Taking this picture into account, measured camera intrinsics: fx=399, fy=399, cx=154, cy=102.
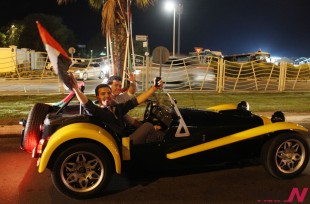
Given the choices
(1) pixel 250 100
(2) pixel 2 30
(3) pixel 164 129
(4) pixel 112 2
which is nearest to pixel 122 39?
(4) pixel 112 2

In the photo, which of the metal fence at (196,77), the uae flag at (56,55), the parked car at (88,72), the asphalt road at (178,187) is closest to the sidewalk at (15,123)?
the asphalt road at (178,187)

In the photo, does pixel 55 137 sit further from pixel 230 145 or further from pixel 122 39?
pixel 122 39

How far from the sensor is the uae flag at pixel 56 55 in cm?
A: 416

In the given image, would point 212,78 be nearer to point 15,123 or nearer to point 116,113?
point 15,123

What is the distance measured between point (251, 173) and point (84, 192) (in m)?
2.37

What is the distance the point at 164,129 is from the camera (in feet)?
17.4

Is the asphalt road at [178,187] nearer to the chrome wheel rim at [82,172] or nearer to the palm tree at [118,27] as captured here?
the chrome wheel rim at [82,172]

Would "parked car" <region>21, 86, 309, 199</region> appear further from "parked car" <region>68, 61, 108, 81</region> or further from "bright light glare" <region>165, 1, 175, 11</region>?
"bright light glare" <region>165, 1, 175, 11</region>

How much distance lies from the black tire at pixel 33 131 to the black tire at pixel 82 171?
68cm

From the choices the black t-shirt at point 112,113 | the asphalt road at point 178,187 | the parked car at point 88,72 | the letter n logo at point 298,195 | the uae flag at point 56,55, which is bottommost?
the asphalt road at point 178,187

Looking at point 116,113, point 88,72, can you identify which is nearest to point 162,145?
point 116,113

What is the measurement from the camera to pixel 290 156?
5.26 metres

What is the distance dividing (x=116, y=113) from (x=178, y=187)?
1227 mm

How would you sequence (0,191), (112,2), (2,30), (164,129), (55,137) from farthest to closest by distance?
(2,30) < (112,2) < (164,129) < (0,191) < (55,137)
